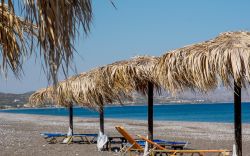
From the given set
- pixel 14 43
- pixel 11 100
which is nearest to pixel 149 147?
pixel 14 43

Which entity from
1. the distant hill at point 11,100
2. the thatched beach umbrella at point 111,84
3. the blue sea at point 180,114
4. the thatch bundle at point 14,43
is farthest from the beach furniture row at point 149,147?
the distant hill at point 11,100

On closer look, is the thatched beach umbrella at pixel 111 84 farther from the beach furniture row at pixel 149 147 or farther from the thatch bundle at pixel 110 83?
the beach furniture row at pixel 149 147

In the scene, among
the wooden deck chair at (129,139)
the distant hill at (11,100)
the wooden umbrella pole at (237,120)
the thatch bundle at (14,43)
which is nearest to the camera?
the thatch bundle at (14,43)

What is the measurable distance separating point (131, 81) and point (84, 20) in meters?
6.31

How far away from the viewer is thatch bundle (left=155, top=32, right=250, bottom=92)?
520 centimetres

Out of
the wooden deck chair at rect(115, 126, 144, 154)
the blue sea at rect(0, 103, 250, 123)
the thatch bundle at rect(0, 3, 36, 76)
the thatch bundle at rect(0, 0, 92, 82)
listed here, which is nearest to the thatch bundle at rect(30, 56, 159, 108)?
the wooden deck chair at rect(115, 126, 144, 154)

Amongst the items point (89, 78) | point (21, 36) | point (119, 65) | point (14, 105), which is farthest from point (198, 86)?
point (14, 105)

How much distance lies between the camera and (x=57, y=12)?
2.10 m

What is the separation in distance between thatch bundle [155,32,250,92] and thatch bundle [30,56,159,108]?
1988 mm

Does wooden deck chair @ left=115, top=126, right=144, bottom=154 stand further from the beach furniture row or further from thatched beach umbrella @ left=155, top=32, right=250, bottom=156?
thatched beach umbrella @ left=155, top=32, right=250, bottom=156

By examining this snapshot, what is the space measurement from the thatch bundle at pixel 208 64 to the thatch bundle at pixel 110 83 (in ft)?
6.52

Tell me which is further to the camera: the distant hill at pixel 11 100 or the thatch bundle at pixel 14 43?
the distant hill at pixel 11 100

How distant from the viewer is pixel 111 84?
30.7 ft

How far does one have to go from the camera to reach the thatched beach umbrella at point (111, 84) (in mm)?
8383
